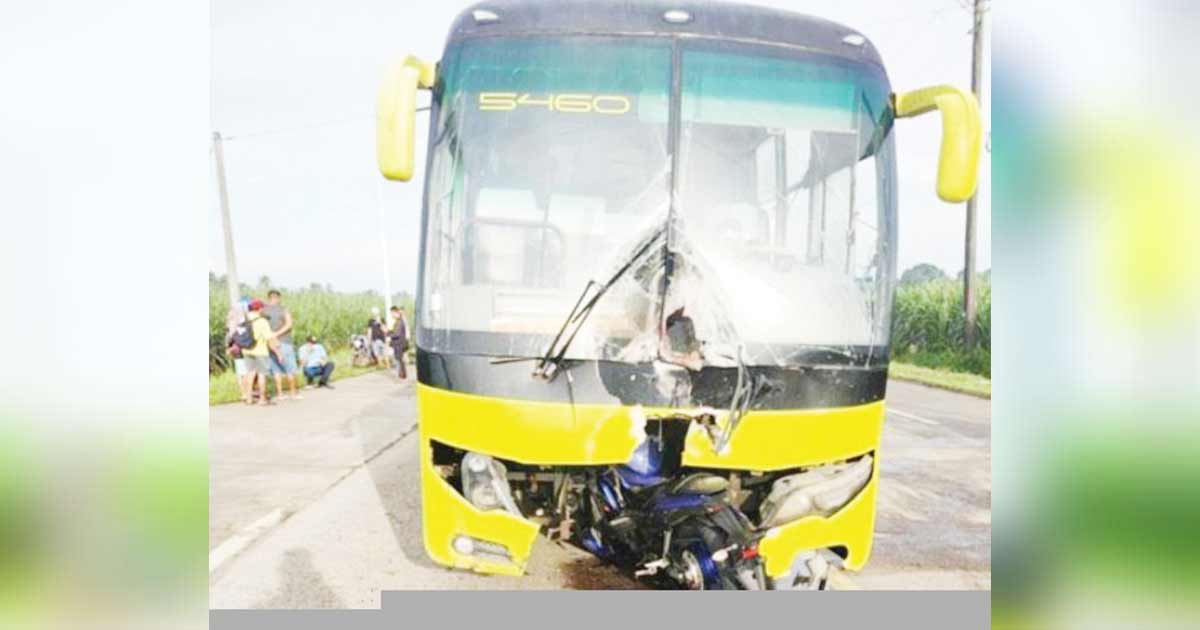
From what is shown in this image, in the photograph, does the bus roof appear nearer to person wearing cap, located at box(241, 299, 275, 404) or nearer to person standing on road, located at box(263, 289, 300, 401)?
person standing on road, located at box(263, 289, 300, 401)

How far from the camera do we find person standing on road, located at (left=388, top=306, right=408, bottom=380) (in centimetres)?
488

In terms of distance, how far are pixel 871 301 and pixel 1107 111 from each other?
1.48m

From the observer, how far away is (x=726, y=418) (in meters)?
2.62

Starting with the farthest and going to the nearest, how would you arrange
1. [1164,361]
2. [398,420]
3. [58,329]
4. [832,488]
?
[398,420]
[832,488]
[58,329]
[1164,361]

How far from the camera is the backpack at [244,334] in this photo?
474 centimetres

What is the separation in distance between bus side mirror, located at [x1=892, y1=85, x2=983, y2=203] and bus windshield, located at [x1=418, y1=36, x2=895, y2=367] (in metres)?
0.33

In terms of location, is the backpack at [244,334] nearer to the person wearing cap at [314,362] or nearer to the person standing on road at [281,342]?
the person standing on road at [281,342]

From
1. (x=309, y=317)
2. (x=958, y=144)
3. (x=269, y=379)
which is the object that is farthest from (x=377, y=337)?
(x=958, y=144)

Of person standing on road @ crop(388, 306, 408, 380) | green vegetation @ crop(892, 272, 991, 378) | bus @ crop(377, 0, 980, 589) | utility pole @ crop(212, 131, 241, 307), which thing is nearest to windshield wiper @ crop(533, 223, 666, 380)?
bus @ crop(377, 0, 980, 589)

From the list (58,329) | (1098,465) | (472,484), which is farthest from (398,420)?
(1098,465)

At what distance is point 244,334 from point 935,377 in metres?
4.47

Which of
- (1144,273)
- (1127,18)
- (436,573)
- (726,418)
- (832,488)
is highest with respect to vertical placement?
(1127,18)

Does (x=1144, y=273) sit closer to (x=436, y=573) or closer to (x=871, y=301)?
(x=871, y=301)

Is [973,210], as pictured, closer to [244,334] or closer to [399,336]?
[399,336]
